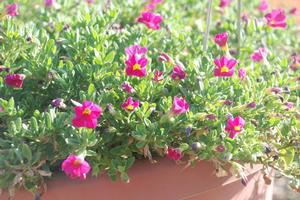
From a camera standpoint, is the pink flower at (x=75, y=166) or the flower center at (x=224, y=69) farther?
the flower center at (x=224, y=69)

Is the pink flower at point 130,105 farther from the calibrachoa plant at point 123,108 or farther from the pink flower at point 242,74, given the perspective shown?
the pink flower at point 242,74

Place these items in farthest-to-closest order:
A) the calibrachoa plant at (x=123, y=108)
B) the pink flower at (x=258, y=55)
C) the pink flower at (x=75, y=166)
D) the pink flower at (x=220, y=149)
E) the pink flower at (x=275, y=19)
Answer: the pink flower at (x=275, y=19)
the pink flower at (x=258, y=55)
the pink flower at (x=220, y=149)
the calibrachoa plant at (x=123, y=108)
the pink flower at (x=75, y=166)

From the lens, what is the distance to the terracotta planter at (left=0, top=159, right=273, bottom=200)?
1.77 metres

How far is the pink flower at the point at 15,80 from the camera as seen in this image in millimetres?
1885

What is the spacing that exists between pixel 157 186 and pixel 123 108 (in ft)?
0.86

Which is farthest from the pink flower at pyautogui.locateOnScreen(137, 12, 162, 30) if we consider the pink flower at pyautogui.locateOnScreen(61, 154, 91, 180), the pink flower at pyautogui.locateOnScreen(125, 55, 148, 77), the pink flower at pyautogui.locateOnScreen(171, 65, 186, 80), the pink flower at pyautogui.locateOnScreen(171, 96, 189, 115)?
the pink flower at pyautogui.locateOnScreen(61, 154, 91, 180)

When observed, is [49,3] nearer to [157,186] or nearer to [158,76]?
[158,76]

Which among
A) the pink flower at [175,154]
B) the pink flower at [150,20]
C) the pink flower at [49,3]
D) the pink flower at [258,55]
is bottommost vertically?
the pink flower at [175,154]

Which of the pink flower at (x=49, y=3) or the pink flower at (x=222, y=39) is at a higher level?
the pink flower at (x=49, y=3)

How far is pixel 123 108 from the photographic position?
181 cm

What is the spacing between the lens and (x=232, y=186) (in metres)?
2.00

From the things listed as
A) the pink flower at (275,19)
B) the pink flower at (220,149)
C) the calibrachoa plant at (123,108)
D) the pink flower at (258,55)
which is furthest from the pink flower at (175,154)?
the pink flower at (275,19)

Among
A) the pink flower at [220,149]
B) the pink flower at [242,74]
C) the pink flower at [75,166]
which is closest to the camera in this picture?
the pink flower at [75,166]

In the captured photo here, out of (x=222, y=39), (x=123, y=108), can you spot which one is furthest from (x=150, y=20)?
(x=123, y=108)
